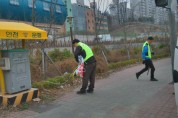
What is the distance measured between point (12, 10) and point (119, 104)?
1339 centimetres

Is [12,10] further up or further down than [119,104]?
further up

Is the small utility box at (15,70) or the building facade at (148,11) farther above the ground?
the building facade at (148,11)

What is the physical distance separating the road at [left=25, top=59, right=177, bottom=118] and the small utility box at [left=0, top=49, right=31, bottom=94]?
1.06 metres

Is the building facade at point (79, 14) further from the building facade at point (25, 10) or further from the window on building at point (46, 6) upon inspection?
the window on building at point (46, 6)

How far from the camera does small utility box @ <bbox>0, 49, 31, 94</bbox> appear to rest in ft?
23.3

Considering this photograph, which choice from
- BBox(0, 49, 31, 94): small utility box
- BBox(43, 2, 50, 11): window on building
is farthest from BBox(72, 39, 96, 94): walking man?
BBox(43, 2, 50, 11): window on building

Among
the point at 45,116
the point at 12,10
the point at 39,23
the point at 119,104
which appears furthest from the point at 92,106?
the point at 12,10

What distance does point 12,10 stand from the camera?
721 inches

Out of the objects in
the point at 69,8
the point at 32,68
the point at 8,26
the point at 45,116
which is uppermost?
the point at 69,8

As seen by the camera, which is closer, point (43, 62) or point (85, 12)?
point (43, 62)

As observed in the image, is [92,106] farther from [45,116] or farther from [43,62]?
[43,62]

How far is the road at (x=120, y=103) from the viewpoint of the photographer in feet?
Result: 20.2

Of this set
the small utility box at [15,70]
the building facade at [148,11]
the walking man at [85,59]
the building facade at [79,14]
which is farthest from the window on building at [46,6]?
the small utility box at [15,70]

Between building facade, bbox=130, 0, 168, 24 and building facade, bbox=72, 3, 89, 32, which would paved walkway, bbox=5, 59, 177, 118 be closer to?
building facade, bbox=72, 3, 89, 32
